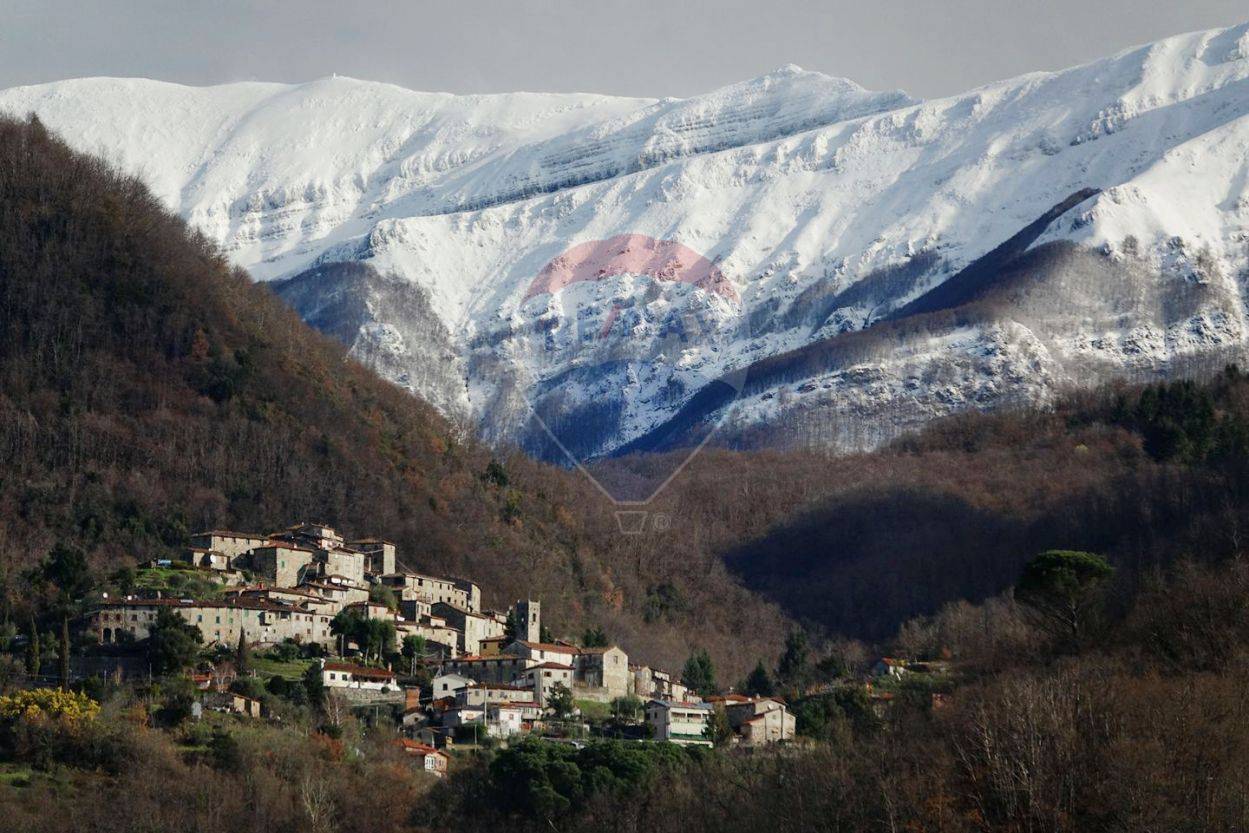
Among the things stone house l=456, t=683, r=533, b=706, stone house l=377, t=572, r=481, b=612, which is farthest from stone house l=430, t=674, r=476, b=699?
stone house l=377, t=572, r=481, b=612

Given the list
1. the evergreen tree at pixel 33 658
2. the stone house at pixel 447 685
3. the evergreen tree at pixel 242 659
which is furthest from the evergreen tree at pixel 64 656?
the stone house at pixel 447 685

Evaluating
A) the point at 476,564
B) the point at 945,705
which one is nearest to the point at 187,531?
the point at 476,564

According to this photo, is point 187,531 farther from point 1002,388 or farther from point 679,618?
point 1002,388

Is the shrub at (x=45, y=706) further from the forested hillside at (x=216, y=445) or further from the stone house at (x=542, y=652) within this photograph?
the stone house at (x=542, y=652)

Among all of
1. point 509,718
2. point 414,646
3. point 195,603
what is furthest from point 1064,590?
point 195,603

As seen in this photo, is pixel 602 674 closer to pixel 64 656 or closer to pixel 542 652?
pixel 542 652

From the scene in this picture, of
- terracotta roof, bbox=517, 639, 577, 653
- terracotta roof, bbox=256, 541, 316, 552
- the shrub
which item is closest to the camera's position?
the shrub

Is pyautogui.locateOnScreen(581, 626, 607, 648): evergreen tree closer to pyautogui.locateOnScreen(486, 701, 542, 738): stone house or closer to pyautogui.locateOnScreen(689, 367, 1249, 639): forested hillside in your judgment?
pyautogui.locateOnScreen(486, 701, 542, 738): stone house
